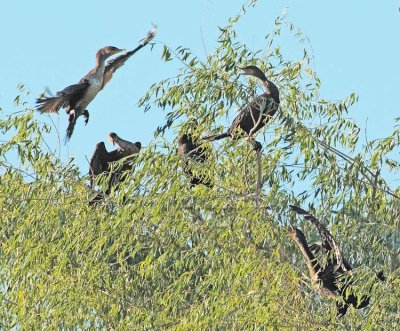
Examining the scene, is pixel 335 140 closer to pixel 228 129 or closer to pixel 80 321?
pixel 228 129

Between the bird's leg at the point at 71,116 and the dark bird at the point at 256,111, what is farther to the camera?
the bird's leg at the point at 71,116

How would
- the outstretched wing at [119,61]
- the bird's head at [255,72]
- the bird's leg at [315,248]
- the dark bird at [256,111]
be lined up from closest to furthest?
the bird's leg at [315,248]
the dark bird at [256,111]
the bird's head at [255,72]
the outstretched wing at [119,61]

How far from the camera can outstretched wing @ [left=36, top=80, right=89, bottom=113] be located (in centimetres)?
1538

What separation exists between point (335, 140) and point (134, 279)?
2461 millimetres

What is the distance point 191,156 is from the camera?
15.1 meters

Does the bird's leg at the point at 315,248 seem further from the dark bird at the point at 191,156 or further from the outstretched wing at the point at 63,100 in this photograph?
the outstretched wing at the point at 63,100

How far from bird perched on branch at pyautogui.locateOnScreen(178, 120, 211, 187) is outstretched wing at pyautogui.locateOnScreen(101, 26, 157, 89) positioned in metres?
1.15

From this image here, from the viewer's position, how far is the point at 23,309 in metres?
14.5

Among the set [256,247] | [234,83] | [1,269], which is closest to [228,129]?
[234,83]

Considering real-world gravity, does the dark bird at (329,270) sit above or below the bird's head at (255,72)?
below

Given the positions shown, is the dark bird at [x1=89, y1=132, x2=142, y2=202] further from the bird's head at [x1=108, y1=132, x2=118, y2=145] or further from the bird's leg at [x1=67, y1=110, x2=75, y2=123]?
the bird's leg at [x1=67, y1=110, x2=75, y2=123]

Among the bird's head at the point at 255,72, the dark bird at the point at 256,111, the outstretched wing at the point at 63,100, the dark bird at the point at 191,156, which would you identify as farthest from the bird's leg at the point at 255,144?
the outstretched wing at the point at 63,100

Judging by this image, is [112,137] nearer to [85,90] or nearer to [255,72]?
[85,90]

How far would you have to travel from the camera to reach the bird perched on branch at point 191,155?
14.3m
